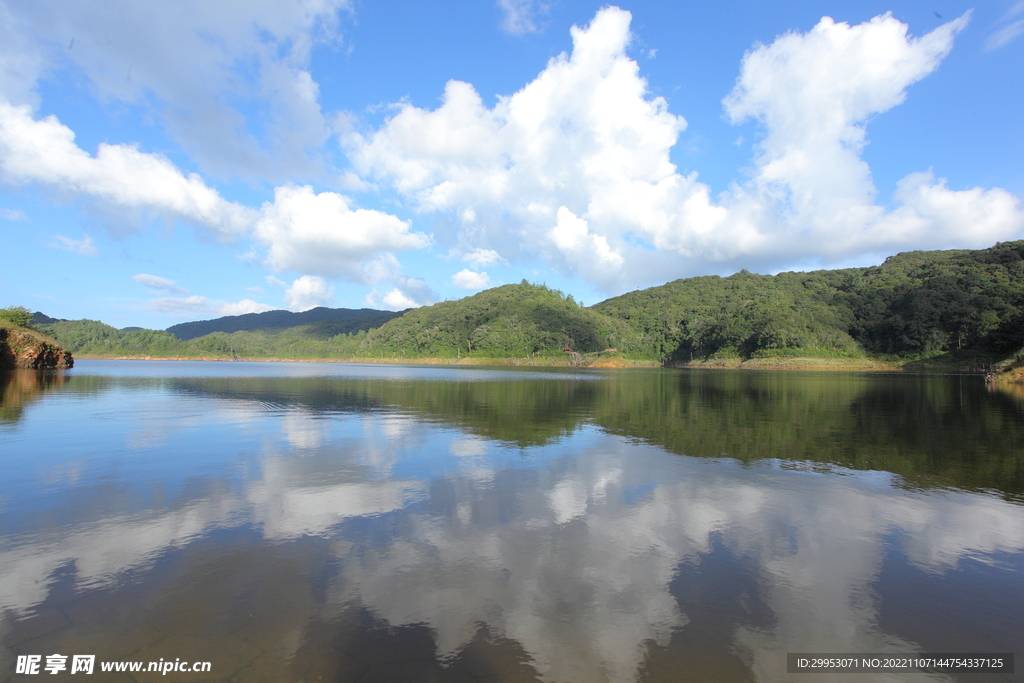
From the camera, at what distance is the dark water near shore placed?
521 centimetres

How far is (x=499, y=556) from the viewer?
7527 millimetres

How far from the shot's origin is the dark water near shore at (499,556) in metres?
5.21

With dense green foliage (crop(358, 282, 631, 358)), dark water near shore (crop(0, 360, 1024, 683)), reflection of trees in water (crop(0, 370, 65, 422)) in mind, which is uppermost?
dense green foliage (crop(358, 282, 631, 358))

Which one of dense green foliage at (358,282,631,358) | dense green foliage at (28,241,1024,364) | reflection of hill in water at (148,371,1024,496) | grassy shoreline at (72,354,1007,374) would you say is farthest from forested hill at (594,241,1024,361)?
reflection of hill in water at (148,371,1024,496)

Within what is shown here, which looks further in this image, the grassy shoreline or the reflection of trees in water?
the grassy shoreline

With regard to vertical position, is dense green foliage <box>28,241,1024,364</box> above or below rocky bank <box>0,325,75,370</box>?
above

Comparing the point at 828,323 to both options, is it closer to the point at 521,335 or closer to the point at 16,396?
the point at 521,335

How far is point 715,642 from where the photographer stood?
5383mm

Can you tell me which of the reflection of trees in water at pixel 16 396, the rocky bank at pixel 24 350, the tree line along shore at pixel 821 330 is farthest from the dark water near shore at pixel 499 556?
the tree line along shore at pixel 821 330

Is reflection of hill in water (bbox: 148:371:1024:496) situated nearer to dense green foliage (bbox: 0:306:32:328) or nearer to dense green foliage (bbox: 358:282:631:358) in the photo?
dense green foliage (bbox: 0:306:32:328)

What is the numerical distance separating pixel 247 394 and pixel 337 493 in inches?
1075

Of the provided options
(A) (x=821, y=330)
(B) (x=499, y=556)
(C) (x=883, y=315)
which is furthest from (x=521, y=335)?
(B) (x=499, y=556)

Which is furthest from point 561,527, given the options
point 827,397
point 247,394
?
point 827,397

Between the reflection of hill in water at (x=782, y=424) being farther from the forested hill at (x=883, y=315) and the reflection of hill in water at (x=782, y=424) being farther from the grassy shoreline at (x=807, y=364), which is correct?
the forested hill at (x=883, y=315)
